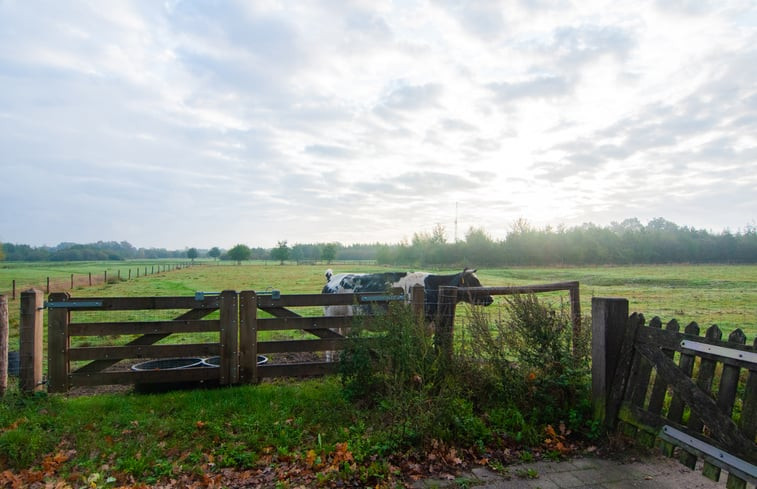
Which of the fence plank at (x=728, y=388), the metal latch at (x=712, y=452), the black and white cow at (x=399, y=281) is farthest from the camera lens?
the black and white cow at (x=399, y=281)

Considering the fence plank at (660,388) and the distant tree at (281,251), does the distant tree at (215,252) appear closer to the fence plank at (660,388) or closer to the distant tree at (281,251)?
the distant tree at (281,251)

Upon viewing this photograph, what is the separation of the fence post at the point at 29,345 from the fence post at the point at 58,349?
0.14m

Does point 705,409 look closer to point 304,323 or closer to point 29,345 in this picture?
point 304,323

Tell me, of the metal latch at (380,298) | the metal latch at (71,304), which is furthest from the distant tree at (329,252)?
the metal latch at (71,304)

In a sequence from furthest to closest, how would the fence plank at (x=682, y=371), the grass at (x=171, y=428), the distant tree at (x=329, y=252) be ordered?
the distant tree at (x=329, y=252) < the grass at (x=171, y=428) < the fence plank at (x=682, y=371)

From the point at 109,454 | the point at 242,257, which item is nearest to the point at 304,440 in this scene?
the point at 109,454

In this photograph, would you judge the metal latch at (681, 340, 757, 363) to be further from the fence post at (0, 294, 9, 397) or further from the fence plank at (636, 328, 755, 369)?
the fence post at (0, 294, 9, 397)

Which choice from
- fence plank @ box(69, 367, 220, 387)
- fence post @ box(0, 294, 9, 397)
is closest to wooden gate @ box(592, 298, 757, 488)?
fence plank @ box(69, 367, 220, 387)

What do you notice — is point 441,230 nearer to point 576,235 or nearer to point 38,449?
point 576,235

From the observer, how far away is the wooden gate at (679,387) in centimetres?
320

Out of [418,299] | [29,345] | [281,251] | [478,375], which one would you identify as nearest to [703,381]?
[478,375]

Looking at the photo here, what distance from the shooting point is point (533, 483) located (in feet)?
11.7

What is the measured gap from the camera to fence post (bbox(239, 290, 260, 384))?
20.1ft

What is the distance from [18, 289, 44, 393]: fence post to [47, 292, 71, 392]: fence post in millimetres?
143
